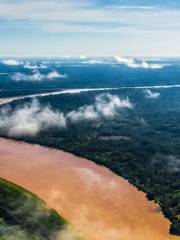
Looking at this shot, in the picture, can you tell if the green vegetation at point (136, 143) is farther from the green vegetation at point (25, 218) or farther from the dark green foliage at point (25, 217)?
the dark green foliage at point (25, 217)

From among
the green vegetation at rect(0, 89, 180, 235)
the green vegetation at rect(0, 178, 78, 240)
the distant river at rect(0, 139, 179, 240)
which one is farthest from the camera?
the green vegetation at rect(0, 89, 180, 235)

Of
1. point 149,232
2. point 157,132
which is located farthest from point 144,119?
point 149,232

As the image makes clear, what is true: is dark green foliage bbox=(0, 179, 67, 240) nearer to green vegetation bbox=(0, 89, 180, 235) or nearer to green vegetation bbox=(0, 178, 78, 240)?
green vegetation bbox=(0, 178, 78, 240)

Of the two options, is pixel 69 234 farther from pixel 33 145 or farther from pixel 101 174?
pixel 33 145

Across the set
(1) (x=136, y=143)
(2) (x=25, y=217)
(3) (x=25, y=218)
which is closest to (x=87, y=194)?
(2) (x=25, y=217)

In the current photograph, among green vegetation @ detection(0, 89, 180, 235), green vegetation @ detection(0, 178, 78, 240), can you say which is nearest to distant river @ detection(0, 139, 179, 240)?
green vegetation @ detection(0, 89, 180, 235)

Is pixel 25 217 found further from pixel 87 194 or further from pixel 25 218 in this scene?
pixel 87 194

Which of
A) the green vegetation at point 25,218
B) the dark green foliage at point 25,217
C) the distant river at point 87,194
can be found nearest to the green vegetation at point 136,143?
the distant river at point 87,194
